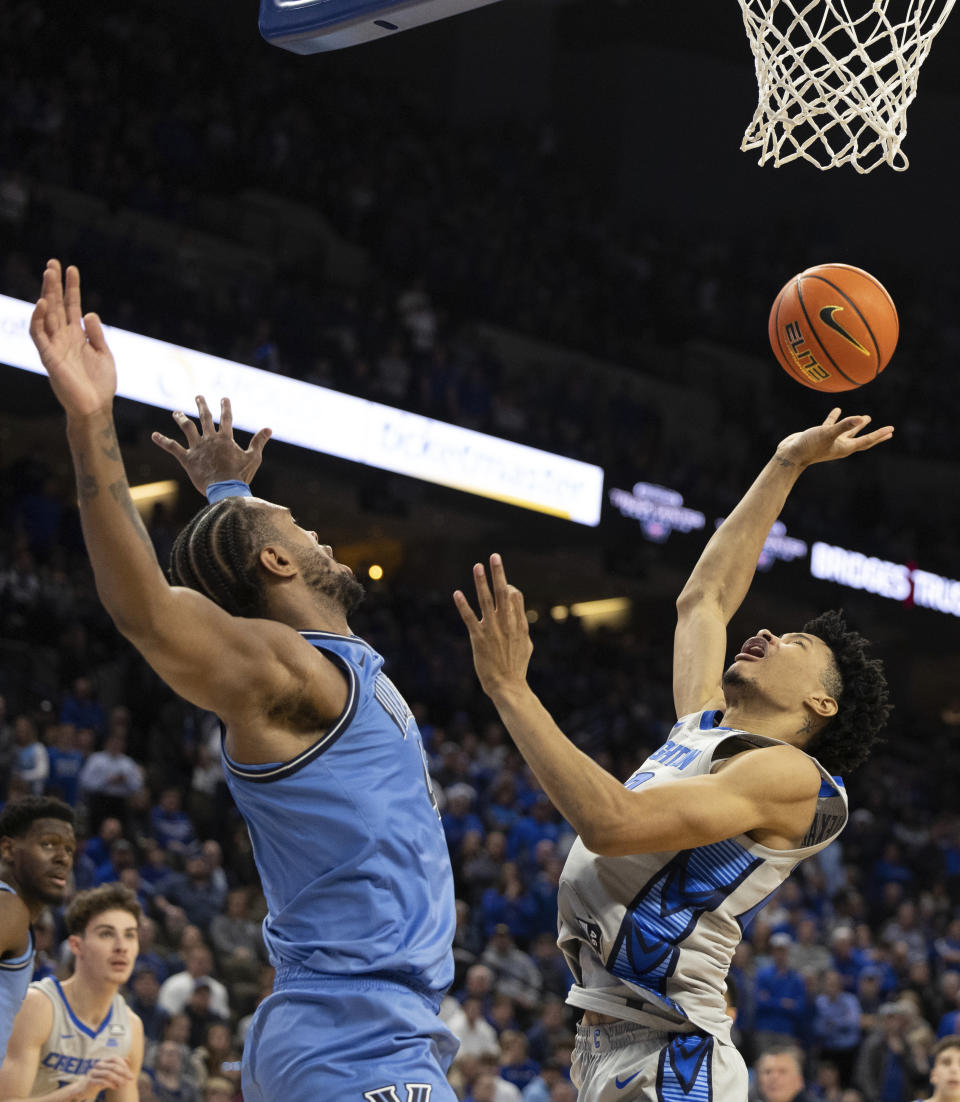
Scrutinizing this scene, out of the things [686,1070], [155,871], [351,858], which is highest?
[351,858]

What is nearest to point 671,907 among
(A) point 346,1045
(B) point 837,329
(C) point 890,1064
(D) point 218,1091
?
(A) point 346,1045

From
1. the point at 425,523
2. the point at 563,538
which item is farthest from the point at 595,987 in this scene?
the point at 425,523

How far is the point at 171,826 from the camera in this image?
10211mm

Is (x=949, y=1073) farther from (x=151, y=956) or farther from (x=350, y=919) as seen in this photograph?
(x=151, y=956)

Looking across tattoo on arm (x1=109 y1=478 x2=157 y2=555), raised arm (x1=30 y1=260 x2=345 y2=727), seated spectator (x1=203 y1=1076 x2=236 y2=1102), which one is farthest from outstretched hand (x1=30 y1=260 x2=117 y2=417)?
seated spectator (x1=203 y1=1076 x2=236 y2=1102)

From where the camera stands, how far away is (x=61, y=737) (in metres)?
Result: 10.2

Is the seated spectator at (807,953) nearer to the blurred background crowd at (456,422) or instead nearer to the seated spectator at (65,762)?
the blurred background crowd at (456,422)

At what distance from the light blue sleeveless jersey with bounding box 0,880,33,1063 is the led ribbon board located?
26.4 feet

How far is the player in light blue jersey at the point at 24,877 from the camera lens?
12.9 feet

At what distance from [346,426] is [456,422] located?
1406mm

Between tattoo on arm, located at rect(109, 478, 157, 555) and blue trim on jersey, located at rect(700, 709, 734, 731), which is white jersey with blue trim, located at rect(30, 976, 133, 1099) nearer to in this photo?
blue trim on jersey, located at rect(700, 709, 734, 731)

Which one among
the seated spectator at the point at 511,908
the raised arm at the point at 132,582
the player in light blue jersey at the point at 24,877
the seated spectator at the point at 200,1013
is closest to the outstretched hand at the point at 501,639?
the raised arm at the point at 132,582

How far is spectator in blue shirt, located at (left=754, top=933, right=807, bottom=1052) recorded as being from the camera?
35.5ft

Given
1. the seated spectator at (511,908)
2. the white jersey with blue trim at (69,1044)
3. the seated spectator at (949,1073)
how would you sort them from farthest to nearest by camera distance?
the seated spectator at (511,908), the seated spectator at (949,1073), the white jersey with blue trim at (69,1044)
